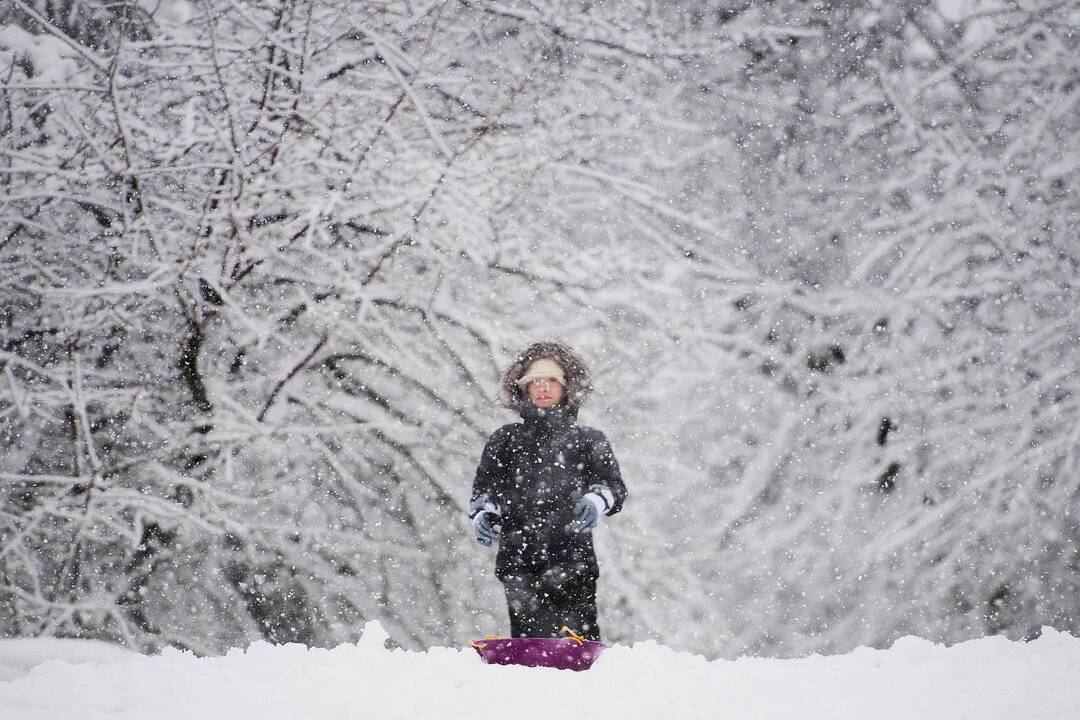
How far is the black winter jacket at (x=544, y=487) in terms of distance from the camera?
140 inches

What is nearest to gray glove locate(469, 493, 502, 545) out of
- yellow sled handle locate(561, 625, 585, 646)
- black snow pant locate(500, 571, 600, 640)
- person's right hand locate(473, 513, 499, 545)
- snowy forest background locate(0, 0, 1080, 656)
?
person's right hand locate(473, 513, 499, 545)

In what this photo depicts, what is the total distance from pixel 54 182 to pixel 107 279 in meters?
0.71

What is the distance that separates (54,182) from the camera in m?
5.28

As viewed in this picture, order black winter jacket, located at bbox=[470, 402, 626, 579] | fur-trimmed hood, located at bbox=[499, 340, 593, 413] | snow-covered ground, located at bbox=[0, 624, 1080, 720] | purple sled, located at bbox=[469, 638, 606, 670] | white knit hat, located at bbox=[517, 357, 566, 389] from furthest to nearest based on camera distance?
Answer: 1. fur-trimmed hood, located at bbox=[499, 340, 593, 413]
2. white knit hat, located at bbox=[517, 357, 566, 389]
3. black winter jacket, located at bbox=[470, 402, 626, 579]
4. purple sled, located at bbox=[469, 638, 606, 670]
5. snow-covered ground, located at bbox=[0, 624, 1080, 720]

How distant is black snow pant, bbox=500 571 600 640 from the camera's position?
351 centimetres

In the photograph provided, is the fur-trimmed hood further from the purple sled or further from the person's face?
the purple sled

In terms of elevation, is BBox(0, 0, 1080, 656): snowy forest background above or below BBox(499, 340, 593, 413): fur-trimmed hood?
above

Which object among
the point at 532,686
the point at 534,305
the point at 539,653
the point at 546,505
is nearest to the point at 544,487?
the point at 546,505

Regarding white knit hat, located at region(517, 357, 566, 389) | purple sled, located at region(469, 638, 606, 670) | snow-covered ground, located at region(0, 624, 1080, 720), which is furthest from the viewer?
white knit hat, located at region(517, 357, 566, 389)

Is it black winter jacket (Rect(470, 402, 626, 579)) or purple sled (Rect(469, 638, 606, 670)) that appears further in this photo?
black winter jacket (Rect(470, 402, 626, 579))

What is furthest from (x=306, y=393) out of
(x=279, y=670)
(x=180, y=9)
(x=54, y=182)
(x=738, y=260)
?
(x=738, y=260)

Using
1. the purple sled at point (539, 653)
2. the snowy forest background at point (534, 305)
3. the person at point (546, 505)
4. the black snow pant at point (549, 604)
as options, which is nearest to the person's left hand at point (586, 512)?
the person at point (546, 505)

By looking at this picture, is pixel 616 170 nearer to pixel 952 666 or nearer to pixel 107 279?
pixel 107 279

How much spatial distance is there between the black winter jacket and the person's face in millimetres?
29
